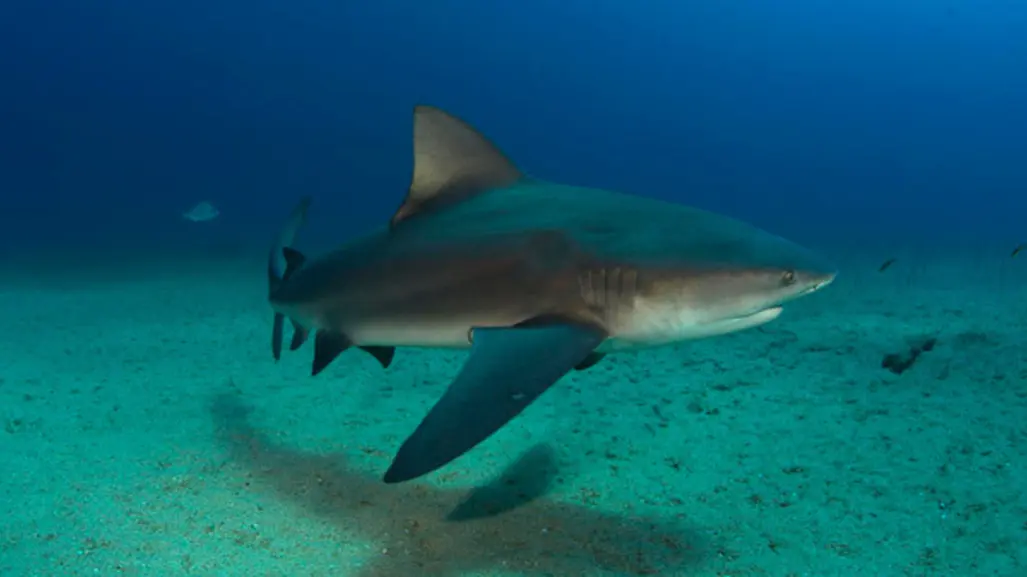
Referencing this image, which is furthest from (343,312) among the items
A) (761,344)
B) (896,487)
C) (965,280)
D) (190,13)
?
(190,13)

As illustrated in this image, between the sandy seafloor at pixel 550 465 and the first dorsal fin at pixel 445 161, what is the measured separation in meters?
1.75

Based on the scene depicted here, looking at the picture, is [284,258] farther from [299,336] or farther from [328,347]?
[328,347]

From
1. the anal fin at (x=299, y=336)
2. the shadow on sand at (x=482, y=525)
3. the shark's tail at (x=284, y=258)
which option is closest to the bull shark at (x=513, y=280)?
the anal fin at (x=299, y=336)

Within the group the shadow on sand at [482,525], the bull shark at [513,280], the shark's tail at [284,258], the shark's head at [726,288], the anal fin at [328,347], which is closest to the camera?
the bull shark at [513,280]

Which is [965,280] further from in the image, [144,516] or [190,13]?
[190,13]

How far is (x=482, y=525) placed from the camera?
12.2 ft

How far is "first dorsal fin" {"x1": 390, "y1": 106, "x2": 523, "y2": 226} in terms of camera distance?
3.83m

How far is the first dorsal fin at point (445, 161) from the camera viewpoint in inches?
151

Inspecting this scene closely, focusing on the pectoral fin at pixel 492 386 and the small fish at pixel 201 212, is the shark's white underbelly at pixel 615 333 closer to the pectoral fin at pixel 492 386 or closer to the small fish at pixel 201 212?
the pectoral fin at pixel 492 386

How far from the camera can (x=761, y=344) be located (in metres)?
7.73

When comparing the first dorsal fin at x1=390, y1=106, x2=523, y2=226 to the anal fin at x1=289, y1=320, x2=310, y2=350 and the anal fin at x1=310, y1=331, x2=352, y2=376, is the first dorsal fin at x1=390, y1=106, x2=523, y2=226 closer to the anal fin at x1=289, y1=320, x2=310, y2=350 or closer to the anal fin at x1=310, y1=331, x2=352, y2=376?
the anal fin at x1=310, y1=331, x2=352, y2=376

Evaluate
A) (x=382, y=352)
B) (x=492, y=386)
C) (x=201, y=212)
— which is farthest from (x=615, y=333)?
(x=201, y=212)

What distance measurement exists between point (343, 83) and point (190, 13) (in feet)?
75.5

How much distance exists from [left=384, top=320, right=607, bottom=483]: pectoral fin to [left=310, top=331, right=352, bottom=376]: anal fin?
115 cm
